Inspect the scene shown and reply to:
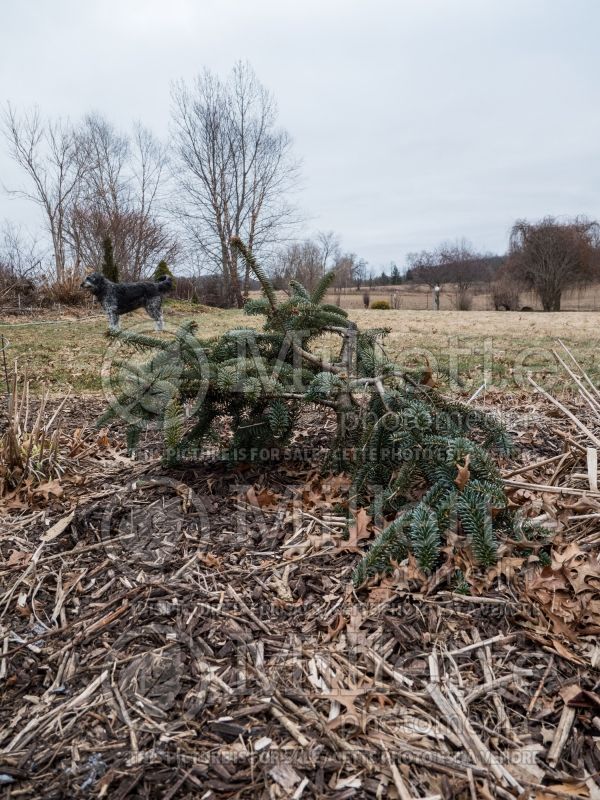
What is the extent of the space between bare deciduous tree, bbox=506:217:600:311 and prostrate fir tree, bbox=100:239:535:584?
30.5 metres

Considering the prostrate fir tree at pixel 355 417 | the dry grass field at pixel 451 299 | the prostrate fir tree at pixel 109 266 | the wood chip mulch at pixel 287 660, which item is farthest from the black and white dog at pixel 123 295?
the dry grass field at pixel 451 299

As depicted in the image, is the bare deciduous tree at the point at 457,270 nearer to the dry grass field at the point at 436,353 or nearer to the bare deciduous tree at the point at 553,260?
the bare deciduous tree at the point at 553,260

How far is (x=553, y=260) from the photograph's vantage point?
2836cm

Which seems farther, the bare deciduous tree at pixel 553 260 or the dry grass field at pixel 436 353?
the bare deciduous tree at pixel 553 260

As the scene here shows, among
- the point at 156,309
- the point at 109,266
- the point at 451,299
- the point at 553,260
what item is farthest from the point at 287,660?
the point at 451,299

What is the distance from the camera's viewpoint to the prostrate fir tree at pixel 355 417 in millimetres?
1448

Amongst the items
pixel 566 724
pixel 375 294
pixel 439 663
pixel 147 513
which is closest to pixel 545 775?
pixel 566 724

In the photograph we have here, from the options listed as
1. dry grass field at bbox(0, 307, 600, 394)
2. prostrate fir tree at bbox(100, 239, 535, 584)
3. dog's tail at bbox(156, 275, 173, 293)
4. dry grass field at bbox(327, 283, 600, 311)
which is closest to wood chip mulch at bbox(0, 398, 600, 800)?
prostrate fir tree at bbox(100, 239, 535, 584)

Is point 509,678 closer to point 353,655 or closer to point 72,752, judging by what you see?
point 353,655

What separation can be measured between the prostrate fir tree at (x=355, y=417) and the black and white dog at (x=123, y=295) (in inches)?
315

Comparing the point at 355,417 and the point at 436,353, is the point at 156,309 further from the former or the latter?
the point at 355,417

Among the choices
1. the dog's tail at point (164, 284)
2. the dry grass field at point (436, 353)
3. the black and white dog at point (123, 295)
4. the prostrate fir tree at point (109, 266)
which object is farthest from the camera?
the prostrate fir tree at point (109, 266)

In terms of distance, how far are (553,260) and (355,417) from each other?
31125 mm

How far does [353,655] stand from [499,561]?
501 millimetres
